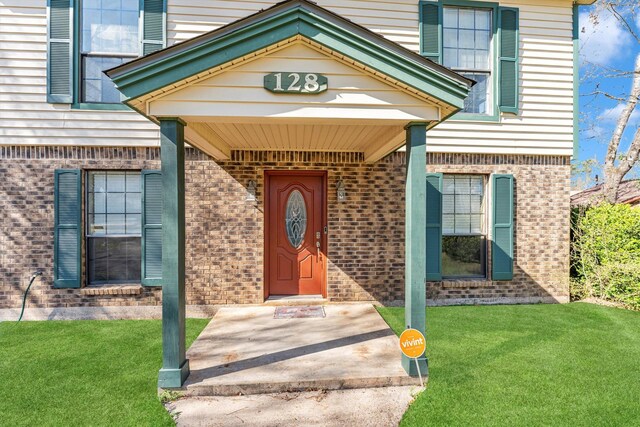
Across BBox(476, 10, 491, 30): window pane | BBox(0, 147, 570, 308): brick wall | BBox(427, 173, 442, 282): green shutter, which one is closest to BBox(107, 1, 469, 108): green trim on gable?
BBox(0, 147, 570, 308): brick wall

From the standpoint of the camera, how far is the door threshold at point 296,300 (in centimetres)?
577

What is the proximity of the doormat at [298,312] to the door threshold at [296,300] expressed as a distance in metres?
0.12

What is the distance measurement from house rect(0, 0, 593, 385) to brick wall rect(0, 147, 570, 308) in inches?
1.0

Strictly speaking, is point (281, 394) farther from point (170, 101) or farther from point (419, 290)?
point (170, 101)

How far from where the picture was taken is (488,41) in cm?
616

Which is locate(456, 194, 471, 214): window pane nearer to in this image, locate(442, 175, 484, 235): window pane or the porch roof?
locate(442, 175, 484, 235): window pane

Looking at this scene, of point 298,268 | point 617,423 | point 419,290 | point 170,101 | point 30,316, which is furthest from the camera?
point 298,268

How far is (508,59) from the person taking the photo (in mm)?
6012

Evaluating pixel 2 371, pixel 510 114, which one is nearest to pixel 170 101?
pixel 2 371

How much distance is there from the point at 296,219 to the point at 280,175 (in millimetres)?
810

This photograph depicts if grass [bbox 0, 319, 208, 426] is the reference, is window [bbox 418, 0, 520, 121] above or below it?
above

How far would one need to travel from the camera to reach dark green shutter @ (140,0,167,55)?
5.44 metres

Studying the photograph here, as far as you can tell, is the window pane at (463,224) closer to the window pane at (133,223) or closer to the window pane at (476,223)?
the window pane at (476,223)

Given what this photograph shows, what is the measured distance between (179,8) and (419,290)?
5.57 meters
